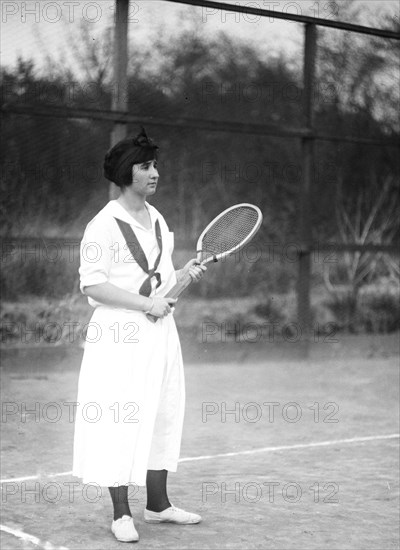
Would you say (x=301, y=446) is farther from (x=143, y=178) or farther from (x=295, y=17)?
(x=295, y=17)

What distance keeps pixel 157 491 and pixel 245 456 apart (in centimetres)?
153

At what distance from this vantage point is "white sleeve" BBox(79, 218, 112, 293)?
4.58m

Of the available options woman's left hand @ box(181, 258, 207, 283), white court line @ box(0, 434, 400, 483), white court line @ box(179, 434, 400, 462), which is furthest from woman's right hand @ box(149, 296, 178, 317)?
white court line @ box(179, 434, 400, 462)

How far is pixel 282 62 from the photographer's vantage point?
9.74m

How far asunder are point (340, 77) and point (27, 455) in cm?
527

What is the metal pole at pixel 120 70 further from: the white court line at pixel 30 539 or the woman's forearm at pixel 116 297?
the white court line at pixel 30 539

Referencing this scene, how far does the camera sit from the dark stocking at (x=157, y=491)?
4859mm

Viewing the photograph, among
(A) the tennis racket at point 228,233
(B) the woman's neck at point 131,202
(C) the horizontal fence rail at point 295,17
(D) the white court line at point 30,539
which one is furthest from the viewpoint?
(C) the horizontal fence rail at point 295,17

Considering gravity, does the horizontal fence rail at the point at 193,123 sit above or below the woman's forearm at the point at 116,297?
above

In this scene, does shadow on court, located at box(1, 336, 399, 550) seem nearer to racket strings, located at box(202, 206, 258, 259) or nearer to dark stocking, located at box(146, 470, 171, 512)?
dark stocking, located at box(146, 470, 171, 512)

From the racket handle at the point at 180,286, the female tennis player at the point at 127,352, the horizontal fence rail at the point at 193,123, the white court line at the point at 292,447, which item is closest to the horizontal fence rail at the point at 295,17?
the horizontal fence rail at the point at 193,123

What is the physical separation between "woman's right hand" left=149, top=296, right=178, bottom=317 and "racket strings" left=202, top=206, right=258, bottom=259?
1.52ft

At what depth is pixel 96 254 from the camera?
4.57 meters

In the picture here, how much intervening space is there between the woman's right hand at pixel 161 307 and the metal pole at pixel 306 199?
534cm
